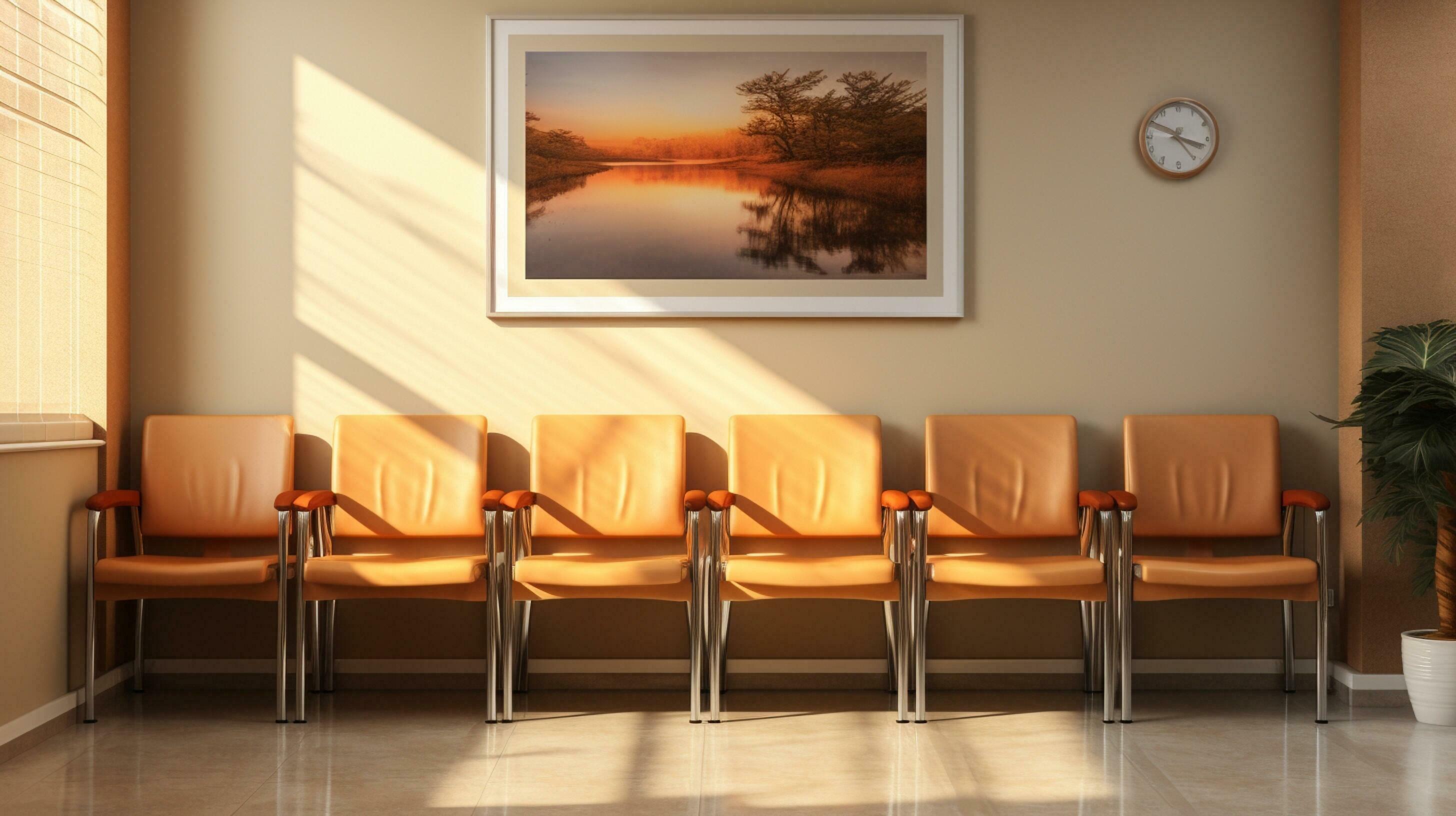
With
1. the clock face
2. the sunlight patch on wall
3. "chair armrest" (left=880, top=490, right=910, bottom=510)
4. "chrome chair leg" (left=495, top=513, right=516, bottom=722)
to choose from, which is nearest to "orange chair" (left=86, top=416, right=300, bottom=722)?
the sunlight patch on wall

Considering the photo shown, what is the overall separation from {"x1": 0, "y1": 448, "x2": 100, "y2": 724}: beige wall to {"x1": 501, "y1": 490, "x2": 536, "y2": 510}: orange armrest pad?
148cm

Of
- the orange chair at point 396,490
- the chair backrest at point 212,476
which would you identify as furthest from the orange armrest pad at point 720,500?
the chair backrest at point 212,476

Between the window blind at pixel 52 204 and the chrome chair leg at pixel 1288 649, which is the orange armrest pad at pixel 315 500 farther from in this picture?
the chrome chair leg at pixel 1288 649

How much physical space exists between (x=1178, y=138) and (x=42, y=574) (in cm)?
432

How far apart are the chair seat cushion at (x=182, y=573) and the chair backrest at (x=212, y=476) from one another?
1.21 ft

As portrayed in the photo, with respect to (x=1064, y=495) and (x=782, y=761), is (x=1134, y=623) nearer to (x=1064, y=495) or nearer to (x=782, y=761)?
(x=1064, y=495)

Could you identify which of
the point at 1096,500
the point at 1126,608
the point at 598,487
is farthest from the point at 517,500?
the point at 1126,608

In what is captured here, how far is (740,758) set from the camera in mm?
3408

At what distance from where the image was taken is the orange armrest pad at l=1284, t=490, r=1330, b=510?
3.92 meters

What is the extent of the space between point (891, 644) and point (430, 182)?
8.13ft

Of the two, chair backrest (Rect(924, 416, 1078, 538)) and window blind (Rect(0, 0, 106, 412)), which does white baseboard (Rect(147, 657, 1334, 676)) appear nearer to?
chair backrest (Rect(924, 416, 1078, 538))

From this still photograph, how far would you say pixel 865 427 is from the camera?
420cm

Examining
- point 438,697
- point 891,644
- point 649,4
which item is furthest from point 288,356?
point 891,644

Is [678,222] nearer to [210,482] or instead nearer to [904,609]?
[904,609]
